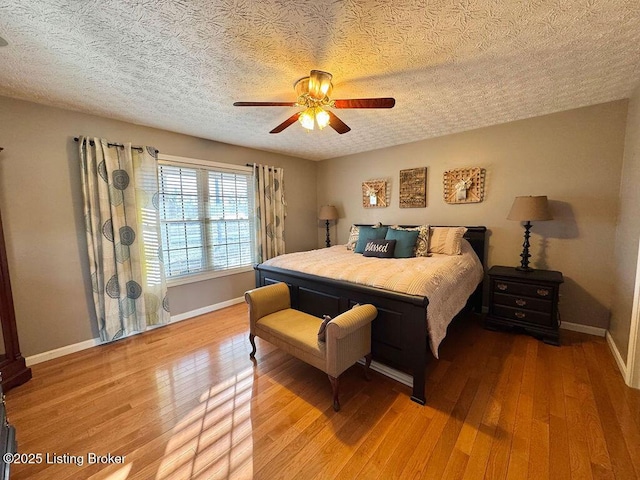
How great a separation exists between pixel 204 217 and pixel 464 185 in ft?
11.5

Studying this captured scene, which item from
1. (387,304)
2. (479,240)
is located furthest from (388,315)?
(479,240)

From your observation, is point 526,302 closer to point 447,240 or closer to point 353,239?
point 447,240

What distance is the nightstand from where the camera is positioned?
2.52 meters

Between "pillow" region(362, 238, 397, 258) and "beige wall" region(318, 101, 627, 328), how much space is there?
105 centimetres

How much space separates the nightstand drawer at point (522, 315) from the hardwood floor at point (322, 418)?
26 centimetres

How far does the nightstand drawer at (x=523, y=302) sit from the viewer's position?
100 inches

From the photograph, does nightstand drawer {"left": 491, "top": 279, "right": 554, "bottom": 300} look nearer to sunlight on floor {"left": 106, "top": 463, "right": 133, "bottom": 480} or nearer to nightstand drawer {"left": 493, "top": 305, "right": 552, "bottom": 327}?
nightstand drawer {"left": 493, "top": 305, "right": 552, "bottom": 327}

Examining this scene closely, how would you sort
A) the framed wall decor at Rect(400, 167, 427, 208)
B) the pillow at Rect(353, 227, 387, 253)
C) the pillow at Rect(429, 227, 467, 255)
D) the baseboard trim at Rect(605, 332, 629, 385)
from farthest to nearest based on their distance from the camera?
the framed wall decor at Rect(400, 167, 427, 208) < the pillow at Rect(353, 227, 387, 253) < the pillow at Rect(429, 227, 467, 255) < the baseboard trim at Rect(605, 332, 629, 385)

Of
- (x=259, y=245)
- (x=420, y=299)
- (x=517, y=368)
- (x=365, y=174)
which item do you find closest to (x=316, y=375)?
(x=420, y=299)

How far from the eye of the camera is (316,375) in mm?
2131

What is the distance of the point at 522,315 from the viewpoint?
2660 mm

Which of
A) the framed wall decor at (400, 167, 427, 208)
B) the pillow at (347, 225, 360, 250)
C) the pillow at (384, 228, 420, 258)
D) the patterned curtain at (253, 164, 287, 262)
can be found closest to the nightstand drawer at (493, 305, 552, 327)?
the pillow at (384, 228, 420, 258)

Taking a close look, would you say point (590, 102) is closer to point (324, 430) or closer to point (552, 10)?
point (552, 10)

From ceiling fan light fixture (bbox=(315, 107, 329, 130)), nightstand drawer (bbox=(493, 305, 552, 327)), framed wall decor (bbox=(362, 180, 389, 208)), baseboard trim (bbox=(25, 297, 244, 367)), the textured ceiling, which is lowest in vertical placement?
baseboard trim (bbox=(25, 297, 244, 367))
